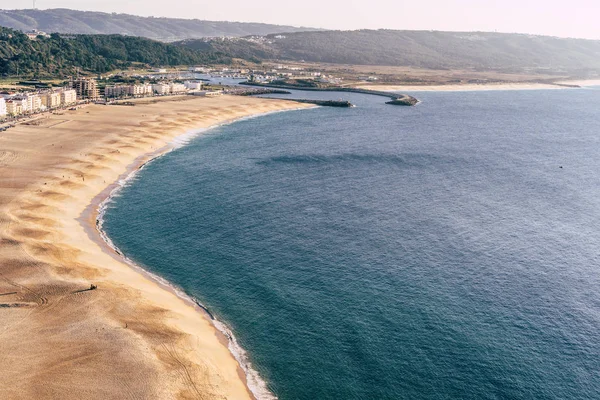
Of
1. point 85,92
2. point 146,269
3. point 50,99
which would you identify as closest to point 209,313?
point 146,269

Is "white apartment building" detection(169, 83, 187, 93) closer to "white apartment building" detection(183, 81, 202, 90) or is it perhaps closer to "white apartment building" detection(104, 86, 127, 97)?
"white apartment building" detection(183, 81, 202, 90)

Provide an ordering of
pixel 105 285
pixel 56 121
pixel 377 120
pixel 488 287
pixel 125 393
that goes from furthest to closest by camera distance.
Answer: pixel 377 120
pixel 56 121
pixel 488 287
pixel 105 285
pixel 125 393

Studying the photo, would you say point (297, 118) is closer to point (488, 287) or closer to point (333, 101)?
point (333, 101)

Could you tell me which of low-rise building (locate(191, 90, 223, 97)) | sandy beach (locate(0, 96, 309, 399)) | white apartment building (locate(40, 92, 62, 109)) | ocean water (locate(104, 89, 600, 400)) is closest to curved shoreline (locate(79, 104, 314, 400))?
sandy beach (locate(0, 96, 309, 399))

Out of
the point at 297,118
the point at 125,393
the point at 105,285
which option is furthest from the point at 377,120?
the point at 125,393

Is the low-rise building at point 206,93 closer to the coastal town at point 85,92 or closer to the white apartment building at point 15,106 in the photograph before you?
the coastal town at point 85,92

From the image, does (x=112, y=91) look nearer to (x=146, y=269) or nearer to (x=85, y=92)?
(x=85, y=92)

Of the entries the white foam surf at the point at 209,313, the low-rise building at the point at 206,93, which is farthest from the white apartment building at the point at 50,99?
the white foam surf at the point at 209,313
